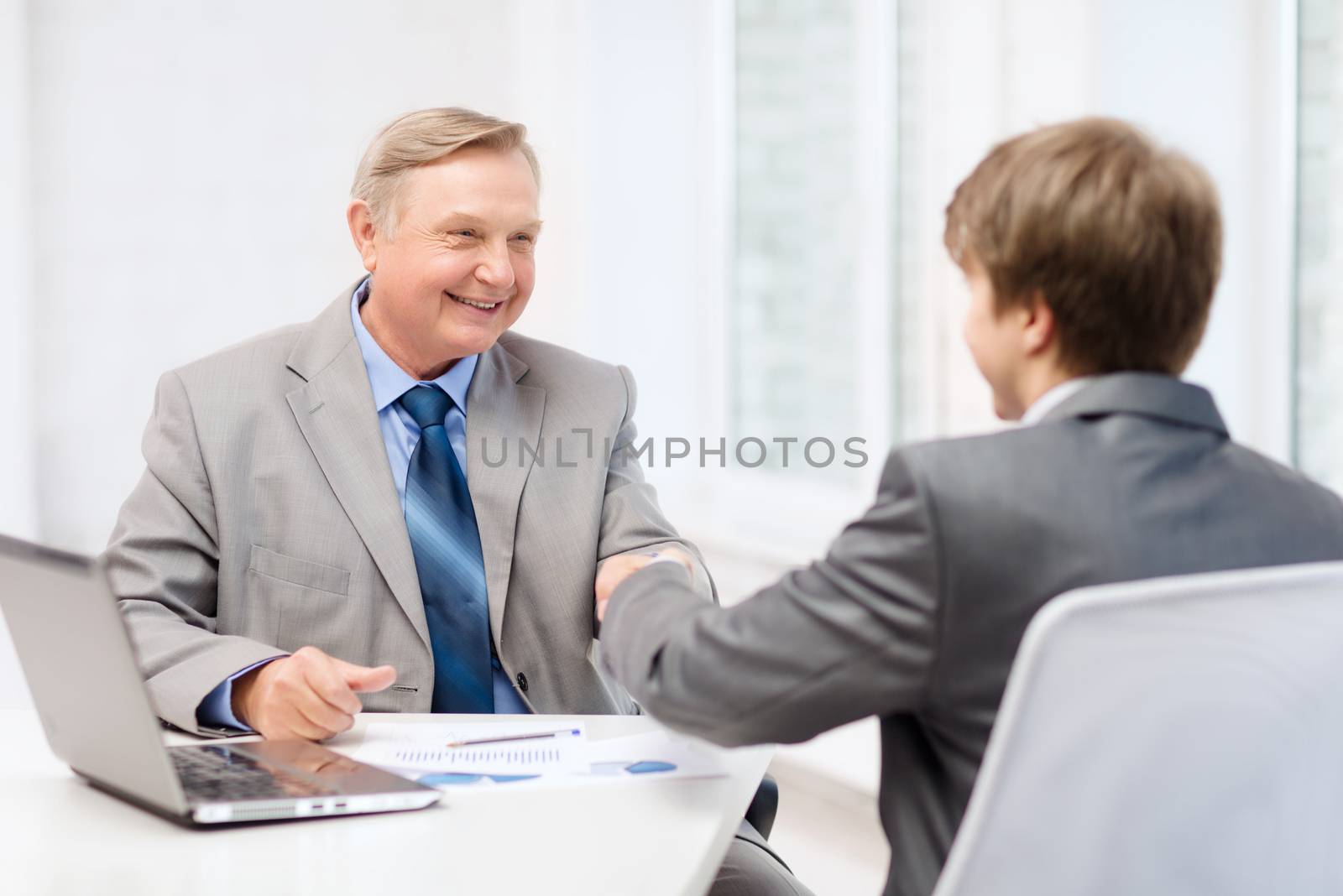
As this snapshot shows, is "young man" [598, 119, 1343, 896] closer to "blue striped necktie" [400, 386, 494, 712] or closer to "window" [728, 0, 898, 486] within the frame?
"blue striped necktie" [400, 386, 494, 712]

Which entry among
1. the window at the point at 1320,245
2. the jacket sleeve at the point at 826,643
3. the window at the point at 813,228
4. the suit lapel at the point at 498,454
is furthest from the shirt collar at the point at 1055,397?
the window at the point at 813,228

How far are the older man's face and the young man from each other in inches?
34.1

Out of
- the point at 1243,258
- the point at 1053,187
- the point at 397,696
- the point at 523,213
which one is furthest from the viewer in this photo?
the point at 1243,258

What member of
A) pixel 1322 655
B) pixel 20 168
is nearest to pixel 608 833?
Result: pixel 1322 655

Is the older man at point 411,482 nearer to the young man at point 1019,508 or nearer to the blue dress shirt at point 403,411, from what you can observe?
the blue dress shirt at point 403,411

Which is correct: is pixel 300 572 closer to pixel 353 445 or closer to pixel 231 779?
pixel 353 445

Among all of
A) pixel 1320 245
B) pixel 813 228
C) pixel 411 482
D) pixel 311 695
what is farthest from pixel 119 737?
pixel 813 228

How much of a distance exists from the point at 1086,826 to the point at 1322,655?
0.70ft

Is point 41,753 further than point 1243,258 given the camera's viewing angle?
No

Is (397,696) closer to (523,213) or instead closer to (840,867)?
(523,213)

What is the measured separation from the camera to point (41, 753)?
1.43m

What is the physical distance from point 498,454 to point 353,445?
210 mm

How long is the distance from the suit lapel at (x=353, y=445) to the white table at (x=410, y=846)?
20.6 inches

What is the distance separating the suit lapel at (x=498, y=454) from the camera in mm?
1837
